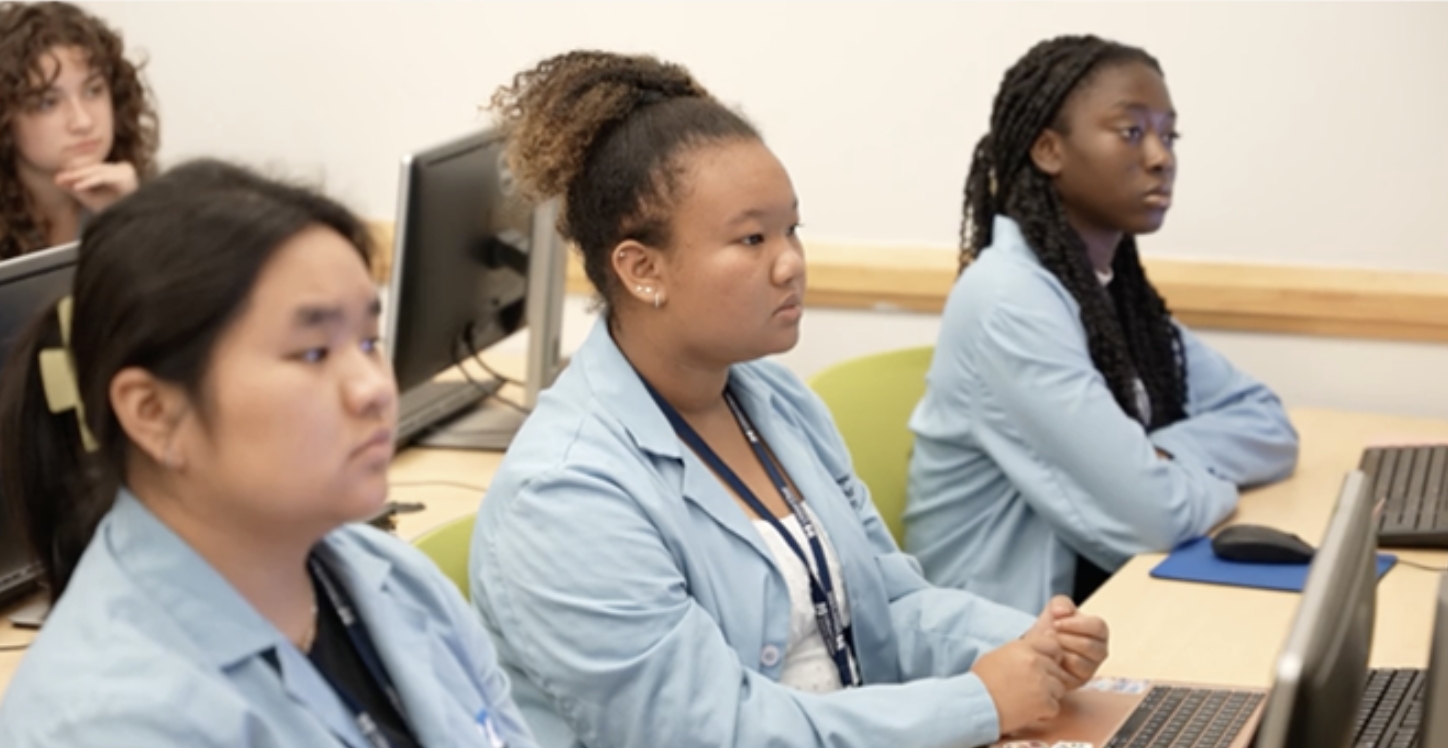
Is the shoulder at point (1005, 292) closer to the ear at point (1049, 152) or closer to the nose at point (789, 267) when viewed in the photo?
the ear at point (1049, 152)

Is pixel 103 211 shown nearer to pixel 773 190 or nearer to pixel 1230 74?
pixel 773 190

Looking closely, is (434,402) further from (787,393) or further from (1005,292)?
(787,393)

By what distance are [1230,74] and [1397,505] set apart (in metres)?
1.04

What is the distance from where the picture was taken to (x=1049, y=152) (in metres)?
2.90

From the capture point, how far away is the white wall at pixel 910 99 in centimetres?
340

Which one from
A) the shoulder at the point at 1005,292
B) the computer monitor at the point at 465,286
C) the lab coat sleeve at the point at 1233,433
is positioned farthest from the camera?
the computer monitor at the point at 465,286

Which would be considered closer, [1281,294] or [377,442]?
[377,442]

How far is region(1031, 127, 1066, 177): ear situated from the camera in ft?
9.45

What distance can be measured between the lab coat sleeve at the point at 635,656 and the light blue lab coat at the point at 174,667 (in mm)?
361

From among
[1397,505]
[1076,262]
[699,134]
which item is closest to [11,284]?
[699,134]

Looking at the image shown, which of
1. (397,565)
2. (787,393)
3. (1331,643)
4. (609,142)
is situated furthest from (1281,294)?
(1331,643)

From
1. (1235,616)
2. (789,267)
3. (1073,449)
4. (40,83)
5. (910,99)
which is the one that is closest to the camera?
(789,267)

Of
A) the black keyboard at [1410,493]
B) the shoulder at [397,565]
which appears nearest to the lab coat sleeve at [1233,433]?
the black keyboard at [1410,493]

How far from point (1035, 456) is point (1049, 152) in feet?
1.63
